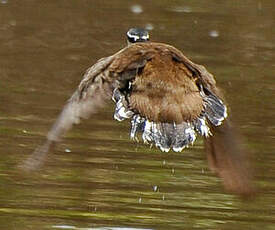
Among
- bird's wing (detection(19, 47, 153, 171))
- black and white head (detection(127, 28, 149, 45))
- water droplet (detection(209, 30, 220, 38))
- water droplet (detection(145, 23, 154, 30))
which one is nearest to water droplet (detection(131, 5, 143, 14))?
water droplet (detection(145, 23, 154, 30))

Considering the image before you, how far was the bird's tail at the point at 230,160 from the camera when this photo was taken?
286 inches

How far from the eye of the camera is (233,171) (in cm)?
730

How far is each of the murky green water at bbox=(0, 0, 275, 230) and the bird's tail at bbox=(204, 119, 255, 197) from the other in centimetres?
33

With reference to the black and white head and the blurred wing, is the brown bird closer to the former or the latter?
the blurred wing

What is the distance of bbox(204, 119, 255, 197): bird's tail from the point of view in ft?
23.8

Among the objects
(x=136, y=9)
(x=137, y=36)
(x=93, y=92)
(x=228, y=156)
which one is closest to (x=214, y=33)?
(x=136, y=9)

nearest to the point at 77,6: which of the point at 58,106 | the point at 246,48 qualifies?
the point at 246,48

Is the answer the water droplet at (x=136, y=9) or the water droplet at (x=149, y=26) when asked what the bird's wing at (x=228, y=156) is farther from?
the water droplet at (x=136, y=9)

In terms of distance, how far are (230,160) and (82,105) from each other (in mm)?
1063

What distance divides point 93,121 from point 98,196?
1723 mm

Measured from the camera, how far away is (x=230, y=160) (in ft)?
23.9

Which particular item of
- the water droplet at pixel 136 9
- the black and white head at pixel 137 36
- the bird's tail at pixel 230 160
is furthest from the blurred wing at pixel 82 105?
the water droplet at pixel 136 9

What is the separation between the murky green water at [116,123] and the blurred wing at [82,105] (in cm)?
82

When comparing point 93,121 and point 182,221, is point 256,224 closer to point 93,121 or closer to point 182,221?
point 182,221
